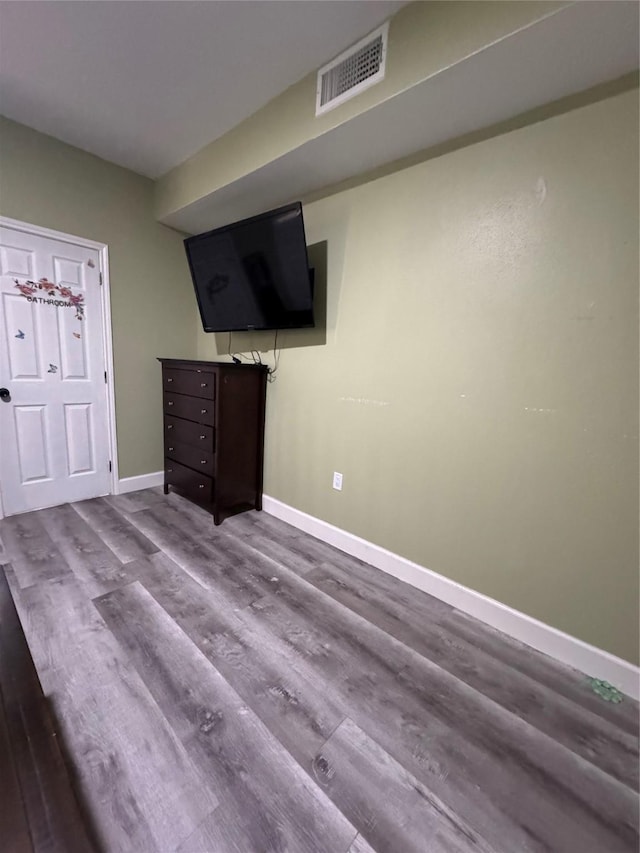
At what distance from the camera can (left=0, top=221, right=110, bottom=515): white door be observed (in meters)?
2.27

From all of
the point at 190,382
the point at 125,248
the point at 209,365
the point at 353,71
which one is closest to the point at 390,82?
the point at 353,71

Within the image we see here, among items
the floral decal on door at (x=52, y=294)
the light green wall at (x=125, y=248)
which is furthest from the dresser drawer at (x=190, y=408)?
the floral decal on door at (x=52, y=294)

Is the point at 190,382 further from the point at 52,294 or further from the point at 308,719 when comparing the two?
the point at 308,719

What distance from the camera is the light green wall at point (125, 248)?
2205 millimetres

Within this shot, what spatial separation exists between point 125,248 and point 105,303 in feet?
1.54

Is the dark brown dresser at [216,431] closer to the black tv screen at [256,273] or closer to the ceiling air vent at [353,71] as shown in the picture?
the black tv screen at [256,273]

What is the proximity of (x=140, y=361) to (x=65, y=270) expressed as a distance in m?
0.78

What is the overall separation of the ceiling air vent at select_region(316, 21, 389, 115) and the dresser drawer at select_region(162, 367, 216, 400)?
158 centimetres

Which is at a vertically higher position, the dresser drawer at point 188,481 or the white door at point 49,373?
the white door at point 49,373

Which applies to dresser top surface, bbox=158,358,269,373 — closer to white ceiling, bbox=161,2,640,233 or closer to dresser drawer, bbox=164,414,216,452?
dresser drawer, bbox=164,414,216,452

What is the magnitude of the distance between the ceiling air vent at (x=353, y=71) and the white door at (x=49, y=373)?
1.98 metres

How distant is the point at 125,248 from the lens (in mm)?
2672

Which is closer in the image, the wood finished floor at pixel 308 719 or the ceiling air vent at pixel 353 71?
the wood finished floor at pixel 308 719

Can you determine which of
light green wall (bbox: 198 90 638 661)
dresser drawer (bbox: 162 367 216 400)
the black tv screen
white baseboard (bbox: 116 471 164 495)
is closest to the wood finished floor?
light green wall (bbox: 198 90 638 661)
